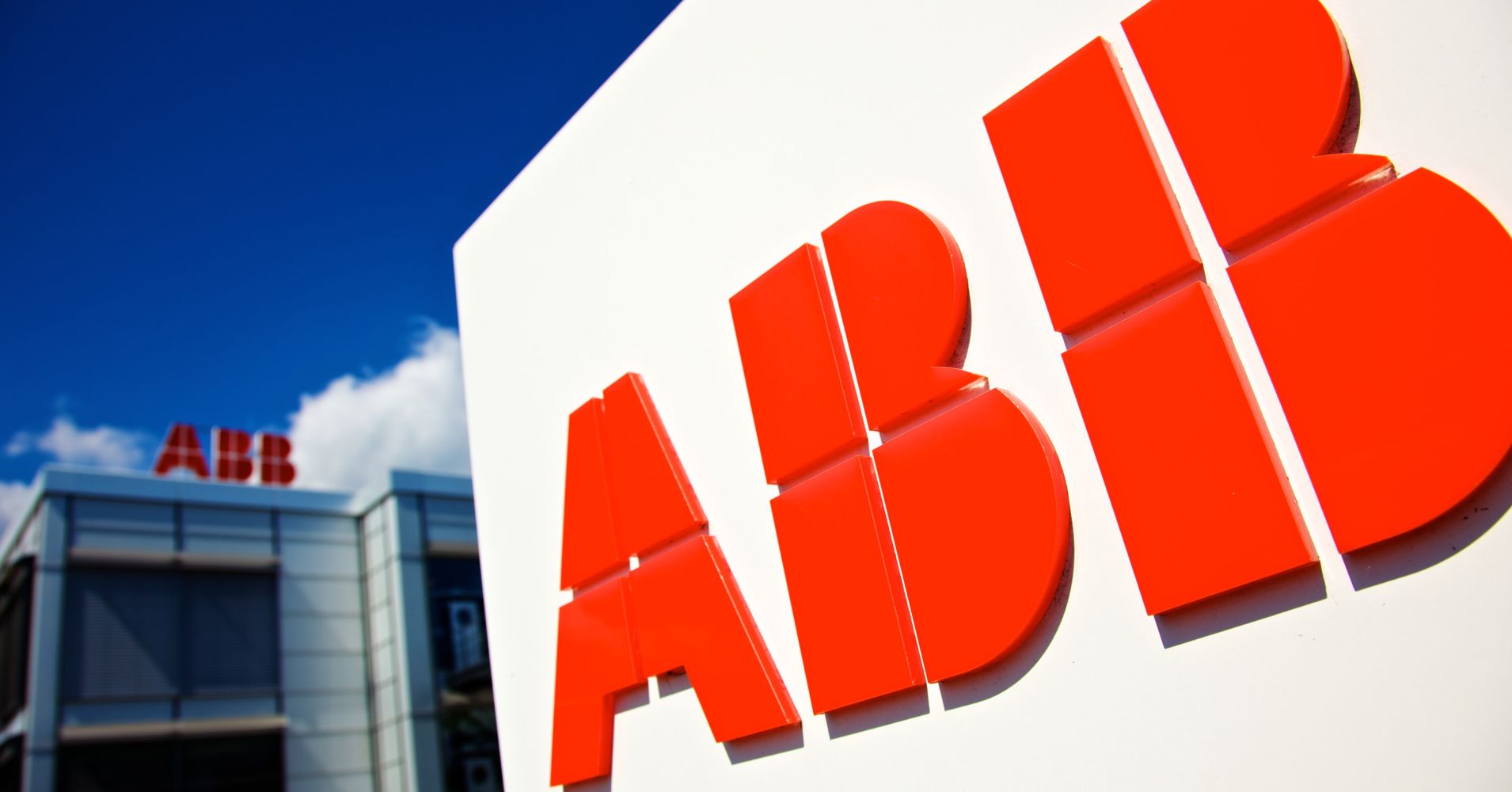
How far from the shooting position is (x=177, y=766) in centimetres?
1237

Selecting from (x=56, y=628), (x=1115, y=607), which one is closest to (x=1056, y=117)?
(x=1115, y=607)

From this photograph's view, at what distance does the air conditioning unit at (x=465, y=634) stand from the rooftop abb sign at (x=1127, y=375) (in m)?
10.2

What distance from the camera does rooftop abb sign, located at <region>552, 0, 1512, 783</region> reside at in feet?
10.2

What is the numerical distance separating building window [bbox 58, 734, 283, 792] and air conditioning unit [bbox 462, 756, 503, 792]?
2.40 meters

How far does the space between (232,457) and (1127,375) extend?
15.5 metres

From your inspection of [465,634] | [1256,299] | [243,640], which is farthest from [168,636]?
[1256,299]

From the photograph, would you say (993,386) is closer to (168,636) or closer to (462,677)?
(462,677)

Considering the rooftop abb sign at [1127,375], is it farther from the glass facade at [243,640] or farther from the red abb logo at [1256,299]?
the glass facade at [243,640]

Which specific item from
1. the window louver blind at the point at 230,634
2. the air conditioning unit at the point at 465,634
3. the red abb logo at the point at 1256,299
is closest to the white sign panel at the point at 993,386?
the red abb logo at the point at 1256,299

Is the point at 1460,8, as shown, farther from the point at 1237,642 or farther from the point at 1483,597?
the point at 1237,642

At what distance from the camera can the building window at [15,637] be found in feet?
39.9

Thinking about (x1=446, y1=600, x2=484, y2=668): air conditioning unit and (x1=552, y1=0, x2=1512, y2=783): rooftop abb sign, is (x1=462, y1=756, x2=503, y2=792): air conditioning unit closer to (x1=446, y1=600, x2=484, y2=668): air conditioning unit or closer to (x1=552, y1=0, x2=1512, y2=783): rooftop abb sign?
(x1=446, y1=600, x2=484, y2=668): air conditioning unit

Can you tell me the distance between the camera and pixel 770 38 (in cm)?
547

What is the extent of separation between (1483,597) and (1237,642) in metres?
0.72
